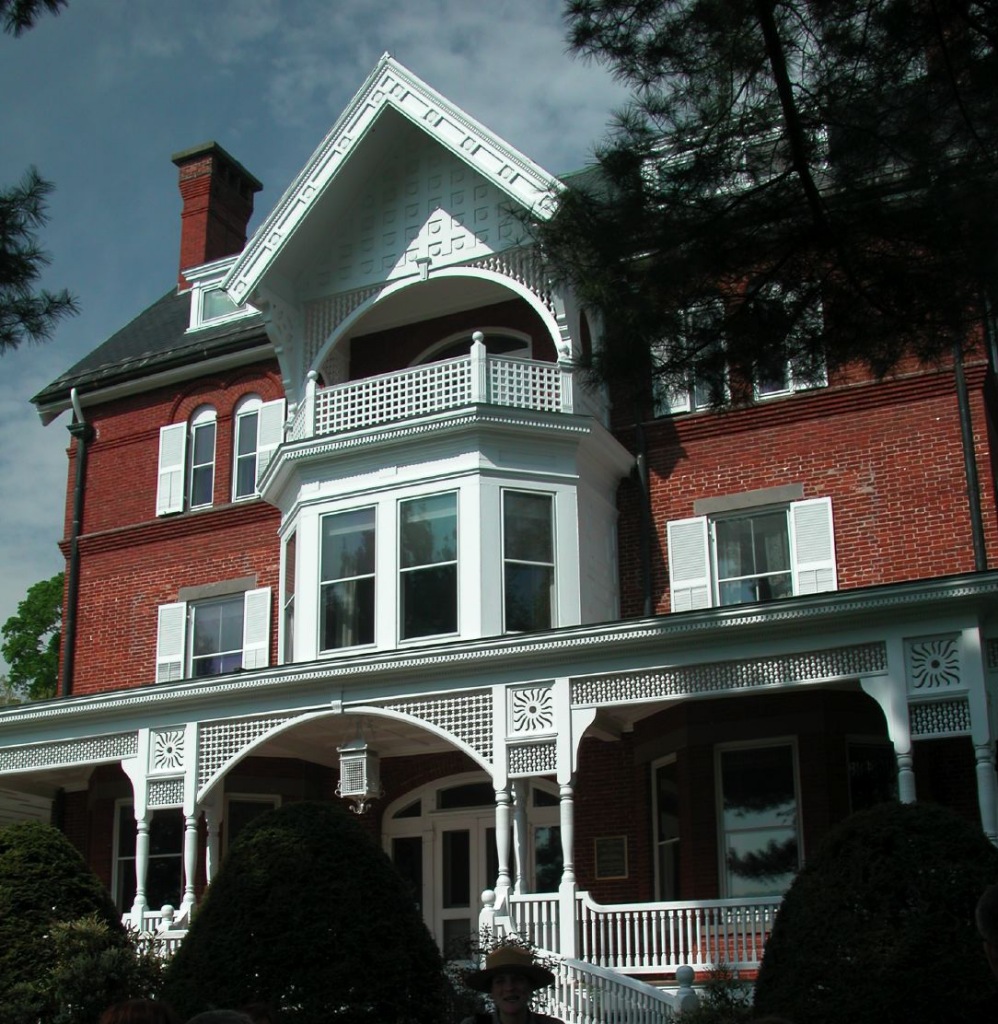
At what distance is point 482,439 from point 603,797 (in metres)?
4.74

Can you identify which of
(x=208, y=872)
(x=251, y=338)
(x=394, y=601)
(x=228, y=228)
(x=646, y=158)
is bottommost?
(x=208, y=872)

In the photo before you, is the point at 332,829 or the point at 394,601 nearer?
the point at 332,829

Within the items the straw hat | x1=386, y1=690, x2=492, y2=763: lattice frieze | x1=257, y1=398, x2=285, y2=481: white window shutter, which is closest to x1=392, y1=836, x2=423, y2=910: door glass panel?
x1=386, y1=690, x2=492, y2=763: lattice frieze

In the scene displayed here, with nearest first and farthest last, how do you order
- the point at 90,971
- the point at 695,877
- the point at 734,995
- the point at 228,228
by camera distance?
the point at 90,971 → the point at 734,995 → the point at 695,877 → the point at 228,228

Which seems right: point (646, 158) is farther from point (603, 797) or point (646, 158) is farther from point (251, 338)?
point (251, 338)

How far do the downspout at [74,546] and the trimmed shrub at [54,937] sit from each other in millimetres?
10140

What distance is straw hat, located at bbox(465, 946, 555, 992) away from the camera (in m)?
7.77

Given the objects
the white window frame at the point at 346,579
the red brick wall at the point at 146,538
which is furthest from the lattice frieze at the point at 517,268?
the red brick wall at the point at 146,538

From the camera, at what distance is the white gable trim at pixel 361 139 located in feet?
65.7

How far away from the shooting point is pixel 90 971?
1168 cm

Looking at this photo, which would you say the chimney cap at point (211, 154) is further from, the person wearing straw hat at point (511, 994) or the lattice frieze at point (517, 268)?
the person wearing straw hat at point (511, 994)

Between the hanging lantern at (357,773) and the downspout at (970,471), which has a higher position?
the downspout at (970,471)

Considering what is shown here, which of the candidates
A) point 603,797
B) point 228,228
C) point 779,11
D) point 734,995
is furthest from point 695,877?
point 228,228

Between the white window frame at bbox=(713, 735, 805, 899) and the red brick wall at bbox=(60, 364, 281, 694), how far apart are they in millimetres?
7333
